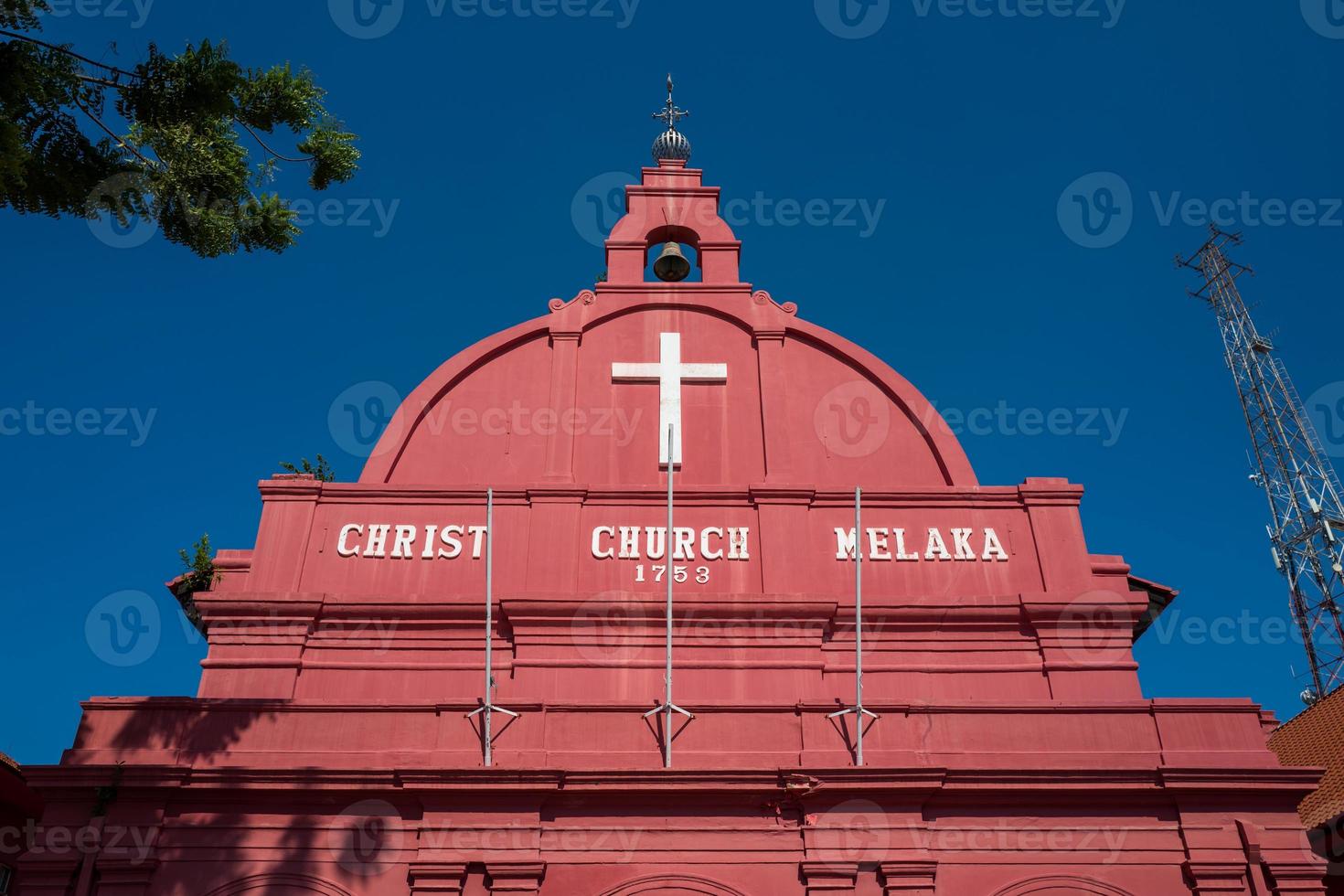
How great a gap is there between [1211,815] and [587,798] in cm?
661

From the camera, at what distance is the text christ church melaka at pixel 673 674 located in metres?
12.5

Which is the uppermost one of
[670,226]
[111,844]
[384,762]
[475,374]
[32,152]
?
[670,226]

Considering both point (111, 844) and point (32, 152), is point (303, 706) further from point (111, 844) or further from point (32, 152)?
point (32, 152)

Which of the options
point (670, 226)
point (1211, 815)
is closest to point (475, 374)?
point (670, 226)

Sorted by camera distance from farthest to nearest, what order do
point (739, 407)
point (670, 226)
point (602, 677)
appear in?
point (670, 226) < point (739, 407) < point (602, 677)

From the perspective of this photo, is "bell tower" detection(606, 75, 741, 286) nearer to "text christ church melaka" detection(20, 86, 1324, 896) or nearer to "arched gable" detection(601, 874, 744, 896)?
"text christ church melaka" detection(20, 86, 1324, 896)

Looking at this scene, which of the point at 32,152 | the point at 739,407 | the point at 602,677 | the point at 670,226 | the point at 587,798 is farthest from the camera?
the point at 670,226

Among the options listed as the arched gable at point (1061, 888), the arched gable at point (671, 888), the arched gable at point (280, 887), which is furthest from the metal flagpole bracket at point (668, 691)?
the arched gable at point (1061, 888)

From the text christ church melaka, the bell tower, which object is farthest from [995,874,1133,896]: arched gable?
the bell tower

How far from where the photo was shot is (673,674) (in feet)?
47.9

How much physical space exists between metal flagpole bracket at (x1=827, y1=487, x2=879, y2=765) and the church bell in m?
4.91

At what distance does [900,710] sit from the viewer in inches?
532

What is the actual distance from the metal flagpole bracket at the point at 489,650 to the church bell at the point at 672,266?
197 inches

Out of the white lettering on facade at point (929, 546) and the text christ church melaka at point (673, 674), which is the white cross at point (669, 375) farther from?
the white lettering on facade at point (929, 546)
